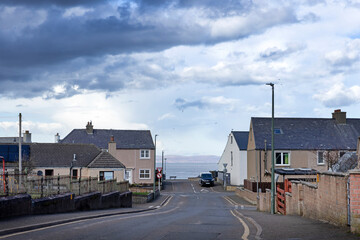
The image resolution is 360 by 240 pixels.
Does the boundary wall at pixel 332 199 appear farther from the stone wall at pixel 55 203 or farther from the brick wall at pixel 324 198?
the stone wall at pixel 55 203

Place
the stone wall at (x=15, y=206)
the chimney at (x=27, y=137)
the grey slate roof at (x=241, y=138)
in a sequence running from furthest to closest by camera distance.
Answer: the chimney at (x=27, y=137), the grey slate roof at (x=241, y=138), the stone wall at (x=15, y=206)

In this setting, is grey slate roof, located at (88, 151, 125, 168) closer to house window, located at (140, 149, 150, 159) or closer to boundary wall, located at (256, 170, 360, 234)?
house window, located at (140, 149, 150, 159)

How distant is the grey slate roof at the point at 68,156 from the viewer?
211ft

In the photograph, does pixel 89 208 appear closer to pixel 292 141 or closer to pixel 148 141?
pixel 292 141

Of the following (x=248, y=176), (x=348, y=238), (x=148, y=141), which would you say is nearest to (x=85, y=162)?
(x=148, y=141)

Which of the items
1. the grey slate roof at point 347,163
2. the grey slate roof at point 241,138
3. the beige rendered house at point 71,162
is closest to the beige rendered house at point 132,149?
the beige rendered house at point 71,162

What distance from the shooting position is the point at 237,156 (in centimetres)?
7388

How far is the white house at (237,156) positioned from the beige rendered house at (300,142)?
2.52 metres

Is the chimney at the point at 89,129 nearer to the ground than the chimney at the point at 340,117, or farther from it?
nearer to the ground

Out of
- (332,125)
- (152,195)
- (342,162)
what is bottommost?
(152,195)

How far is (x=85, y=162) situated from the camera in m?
65.4

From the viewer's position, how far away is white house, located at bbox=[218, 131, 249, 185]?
237 feet

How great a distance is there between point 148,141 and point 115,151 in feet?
25.4

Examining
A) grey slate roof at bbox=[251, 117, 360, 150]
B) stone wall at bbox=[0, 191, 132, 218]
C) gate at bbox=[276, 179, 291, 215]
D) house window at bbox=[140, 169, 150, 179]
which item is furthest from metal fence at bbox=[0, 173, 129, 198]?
house window at bbox=[140, 169, 150, 179]
